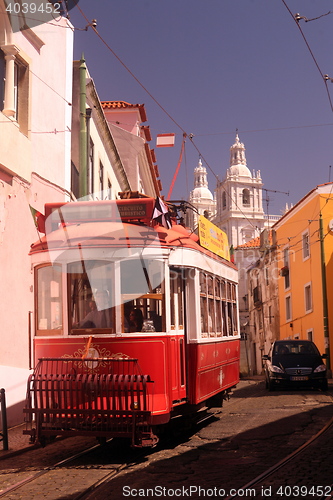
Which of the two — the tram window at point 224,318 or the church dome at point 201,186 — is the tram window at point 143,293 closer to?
the tram window at point 224,318

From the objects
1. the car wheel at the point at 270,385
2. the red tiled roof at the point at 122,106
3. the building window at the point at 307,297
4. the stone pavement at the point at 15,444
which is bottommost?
the stone pavement at the point at 15,444

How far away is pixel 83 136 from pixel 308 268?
21.0 meters

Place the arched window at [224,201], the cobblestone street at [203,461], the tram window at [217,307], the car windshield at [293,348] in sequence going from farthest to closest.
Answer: the arched window at [224,201] < the car windshield at [293,348] < the tram window at [217,307] < the cobblestone street at [203,461]

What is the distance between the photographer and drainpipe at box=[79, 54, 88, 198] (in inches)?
739

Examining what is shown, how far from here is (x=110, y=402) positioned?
863 centimetres

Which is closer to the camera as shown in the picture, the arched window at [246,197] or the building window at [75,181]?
the building window at [75,181]

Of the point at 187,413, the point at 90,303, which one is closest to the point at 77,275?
the point at 90,303

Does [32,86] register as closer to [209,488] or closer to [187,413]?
[187,413]

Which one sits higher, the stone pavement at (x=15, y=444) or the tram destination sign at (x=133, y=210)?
the tram destination sign at (x=133, y=210)

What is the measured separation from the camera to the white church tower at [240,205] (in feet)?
381

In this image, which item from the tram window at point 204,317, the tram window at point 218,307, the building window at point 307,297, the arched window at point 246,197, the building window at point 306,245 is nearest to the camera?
the tram window at point 204,317

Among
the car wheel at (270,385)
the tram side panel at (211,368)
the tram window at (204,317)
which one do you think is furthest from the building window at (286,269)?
the tram window at (204,317)

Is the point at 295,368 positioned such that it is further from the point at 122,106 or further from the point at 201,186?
the point at 201,186

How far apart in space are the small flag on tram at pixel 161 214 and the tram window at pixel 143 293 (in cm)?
72
